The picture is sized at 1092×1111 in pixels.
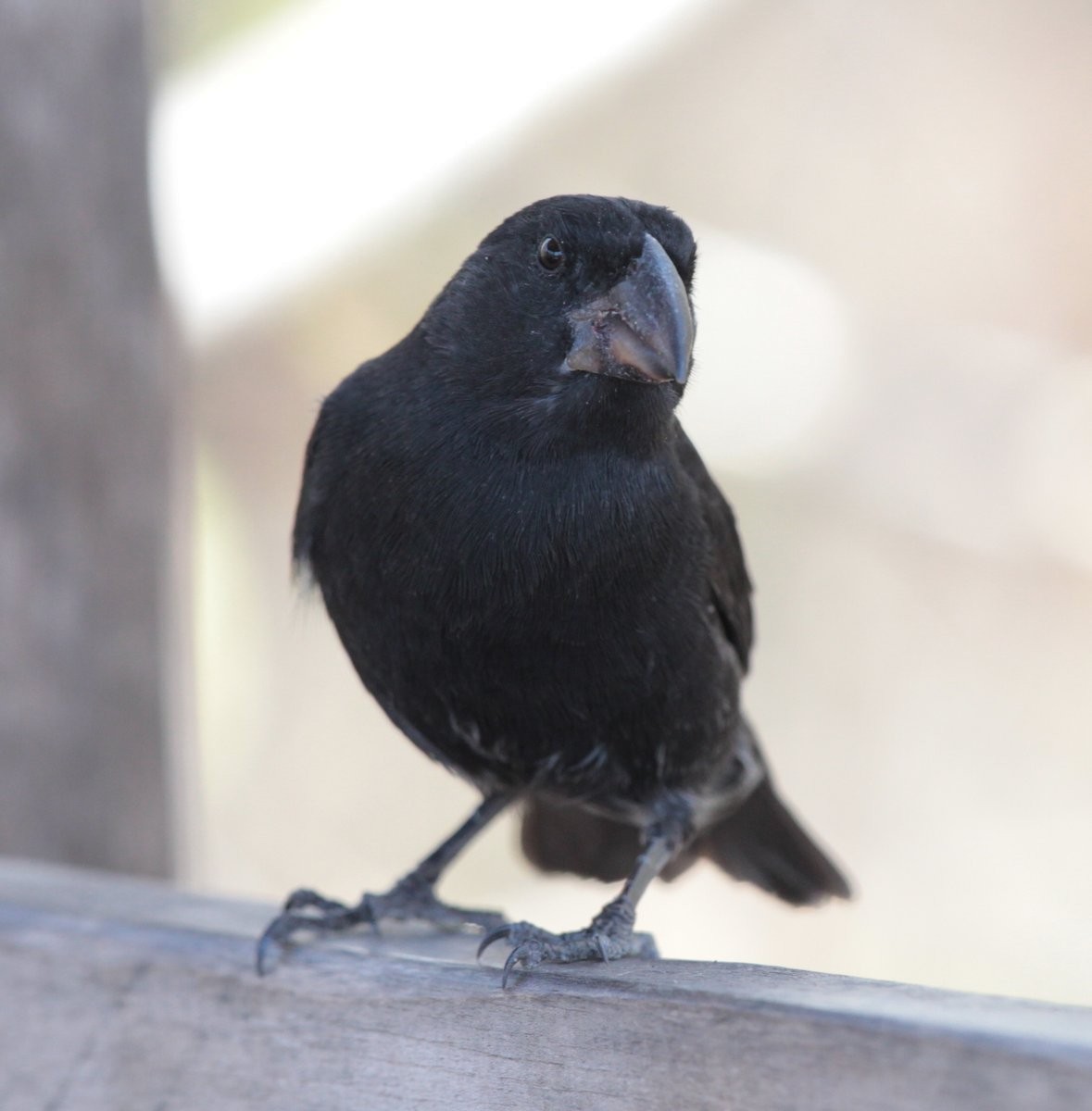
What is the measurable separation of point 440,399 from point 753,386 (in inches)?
150

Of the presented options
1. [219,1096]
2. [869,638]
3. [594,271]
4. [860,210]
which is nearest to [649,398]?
[594,271]

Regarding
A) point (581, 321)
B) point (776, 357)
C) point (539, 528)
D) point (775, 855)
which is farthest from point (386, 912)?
point (776, 357)

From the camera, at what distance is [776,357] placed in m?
6.34

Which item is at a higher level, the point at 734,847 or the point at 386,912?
the point at 386,912

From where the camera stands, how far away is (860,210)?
6480 mm

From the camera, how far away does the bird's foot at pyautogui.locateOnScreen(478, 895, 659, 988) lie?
223 centimetres

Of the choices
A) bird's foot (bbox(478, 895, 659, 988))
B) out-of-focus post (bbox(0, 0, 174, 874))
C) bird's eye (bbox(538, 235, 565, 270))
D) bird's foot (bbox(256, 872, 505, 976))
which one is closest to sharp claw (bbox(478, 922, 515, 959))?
bird's foot (bbox(478, 895, 659, 988))

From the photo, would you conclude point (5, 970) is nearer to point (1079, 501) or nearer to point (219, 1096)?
point (219, 1096)

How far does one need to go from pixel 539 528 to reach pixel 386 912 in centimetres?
89

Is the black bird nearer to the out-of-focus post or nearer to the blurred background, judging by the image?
the out-of-focus post

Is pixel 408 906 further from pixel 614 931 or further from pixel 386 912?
pixel 614 931

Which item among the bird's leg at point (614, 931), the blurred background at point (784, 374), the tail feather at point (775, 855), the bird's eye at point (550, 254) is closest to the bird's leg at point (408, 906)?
the bird's leg at point (614, 931)

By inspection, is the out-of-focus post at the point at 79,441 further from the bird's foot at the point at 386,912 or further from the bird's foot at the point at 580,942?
the bird's foot at the point at 580,942

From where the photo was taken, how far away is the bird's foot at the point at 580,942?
2227 mm
